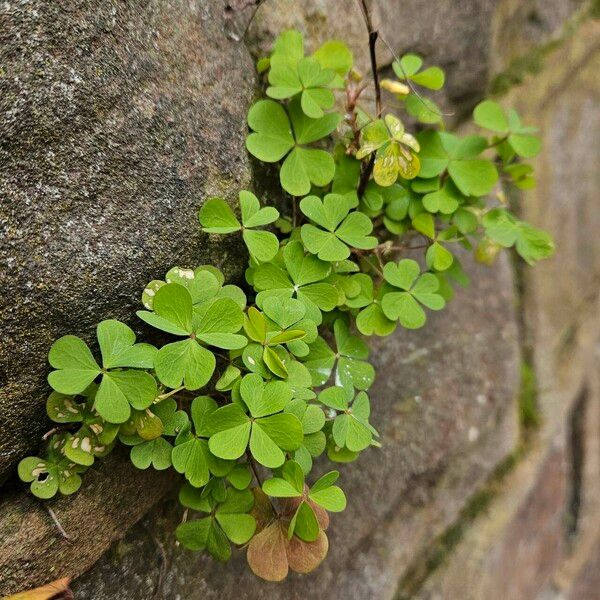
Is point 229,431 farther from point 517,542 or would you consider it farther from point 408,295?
point 517,542

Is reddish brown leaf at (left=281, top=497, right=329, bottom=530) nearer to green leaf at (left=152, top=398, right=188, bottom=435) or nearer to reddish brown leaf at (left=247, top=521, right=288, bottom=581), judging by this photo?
reddish brown leaf at (left=247, top=521, right=288, bottom=581)

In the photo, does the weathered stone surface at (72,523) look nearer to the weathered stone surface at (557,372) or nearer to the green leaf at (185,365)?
the green leaf at (185,365)

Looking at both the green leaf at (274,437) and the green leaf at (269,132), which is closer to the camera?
the green leaf at (274,437)

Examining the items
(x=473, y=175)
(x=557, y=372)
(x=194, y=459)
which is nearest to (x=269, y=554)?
(x=194, y=459)

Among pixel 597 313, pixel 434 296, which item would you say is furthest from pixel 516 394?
pixel 434 296

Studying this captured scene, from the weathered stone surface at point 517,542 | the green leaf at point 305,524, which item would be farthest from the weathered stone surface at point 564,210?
the green leaf at point 305,524

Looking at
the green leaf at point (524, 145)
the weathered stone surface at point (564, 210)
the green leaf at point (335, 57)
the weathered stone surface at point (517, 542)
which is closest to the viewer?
the green leaf at point (335, 57)
